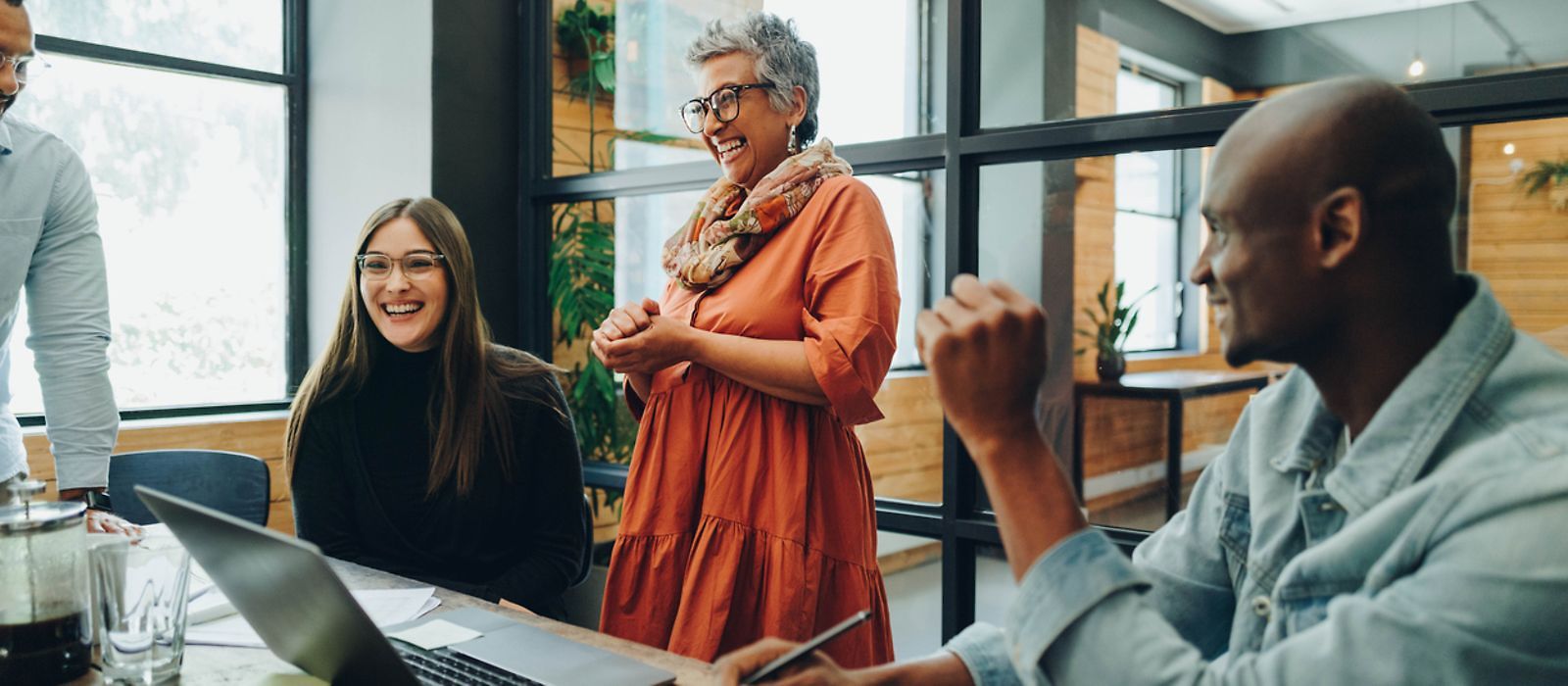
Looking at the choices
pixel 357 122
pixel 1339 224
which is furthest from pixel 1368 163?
pixel 357 122

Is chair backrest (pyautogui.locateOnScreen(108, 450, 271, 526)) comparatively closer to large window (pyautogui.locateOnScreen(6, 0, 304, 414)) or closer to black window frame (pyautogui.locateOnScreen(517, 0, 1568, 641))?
large window (pyautogui.locateOnScreen(6, 0, 304, 414))

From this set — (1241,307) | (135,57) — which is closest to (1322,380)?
(1241,307)

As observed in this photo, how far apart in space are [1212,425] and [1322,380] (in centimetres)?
169

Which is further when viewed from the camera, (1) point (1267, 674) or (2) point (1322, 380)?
(2) point (1322, 380)

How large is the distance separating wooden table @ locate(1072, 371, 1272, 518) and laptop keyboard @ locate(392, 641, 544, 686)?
1620 mm

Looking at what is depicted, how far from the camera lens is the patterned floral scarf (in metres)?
1.81

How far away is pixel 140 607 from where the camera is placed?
3.89 feet

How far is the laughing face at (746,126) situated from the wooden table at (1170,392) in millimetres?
1043

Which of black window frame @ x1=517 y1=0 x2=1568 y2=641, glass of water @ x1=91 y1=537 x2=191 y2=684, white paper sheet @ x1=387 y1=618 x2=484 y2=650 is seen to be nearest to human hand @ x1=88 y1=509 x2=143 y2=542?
glass of water @ x1=91 y1=537 x2=191 y2=684

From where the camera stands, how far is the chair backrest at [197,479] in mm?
2430

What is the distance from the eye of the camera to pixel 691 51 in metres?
1.92

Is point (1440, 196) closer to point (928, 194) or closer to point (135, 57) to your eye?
point (928, 194)

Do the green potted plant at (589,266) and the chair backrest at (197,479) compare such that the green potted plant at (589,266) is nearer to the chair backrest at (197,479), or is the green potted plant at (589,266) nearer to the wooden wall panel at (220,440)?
the wooden wall panel at (220,440)

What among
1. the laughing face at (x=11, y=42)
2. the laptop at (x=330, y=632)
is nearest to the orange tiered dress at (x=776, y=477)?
the laptop at (x=330, y=632)
